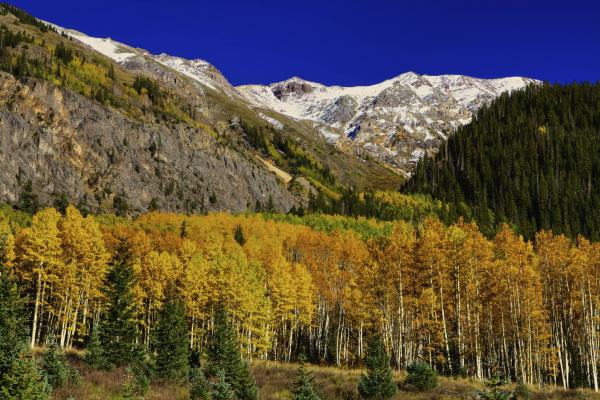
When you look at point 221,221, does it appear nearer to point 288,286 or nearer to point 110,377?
point 288,286

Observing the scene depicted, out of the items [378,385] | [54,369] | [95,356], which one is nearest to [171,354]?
[95,356]

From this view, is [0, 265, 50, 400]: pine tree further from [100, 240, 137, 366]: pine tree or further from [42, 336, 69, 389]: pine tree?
[100, 240, 137, 366]: pine tree

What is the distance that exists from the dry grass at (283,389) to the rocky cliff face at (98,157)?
328 ft

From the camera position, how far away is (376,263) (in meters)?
47.1

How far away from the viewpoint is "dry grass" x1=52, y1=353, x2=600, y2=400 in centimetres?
2392

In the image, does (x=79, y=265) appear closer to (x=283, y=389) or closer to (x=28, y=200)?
(x=283, y=389)

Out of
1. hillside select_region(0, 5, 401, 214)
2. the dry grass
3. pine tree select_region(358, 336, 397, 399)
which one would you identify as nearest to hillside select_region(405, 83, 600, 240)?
hillside select_region(0, 5, 401, 214)

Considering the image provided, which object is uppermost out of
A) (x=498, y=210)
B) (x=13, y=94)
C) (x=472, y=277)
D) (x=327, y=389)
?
(x=13, y=94)

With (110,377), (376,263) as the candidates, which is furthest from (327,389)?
(376,263)

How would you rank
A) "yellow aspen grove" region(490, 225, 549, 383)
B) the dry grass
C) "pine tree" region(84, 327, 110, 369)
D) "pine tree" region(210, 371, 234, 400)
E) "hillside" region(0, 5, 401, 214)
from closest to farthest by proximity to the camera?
"pine tree" region(210, 371, 234, 400)
the dry grass
"pine tree" region(84, 327, 110, 369)
"yellow aspen grove" region(490, 225, 549, 383)
"hillside" region(0, 5, 401, 214)

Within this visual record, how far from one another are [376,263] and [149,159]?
127129 mm

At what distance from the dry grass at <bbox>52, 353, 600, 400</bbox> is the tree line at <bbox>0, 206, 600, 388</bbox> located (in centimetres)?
587

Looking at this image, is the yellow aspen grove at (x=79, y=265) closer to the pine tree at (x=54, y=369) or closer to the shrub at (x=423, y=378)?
the pine tree at (x=54, y=369)

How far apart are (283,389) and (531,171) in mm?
154711
